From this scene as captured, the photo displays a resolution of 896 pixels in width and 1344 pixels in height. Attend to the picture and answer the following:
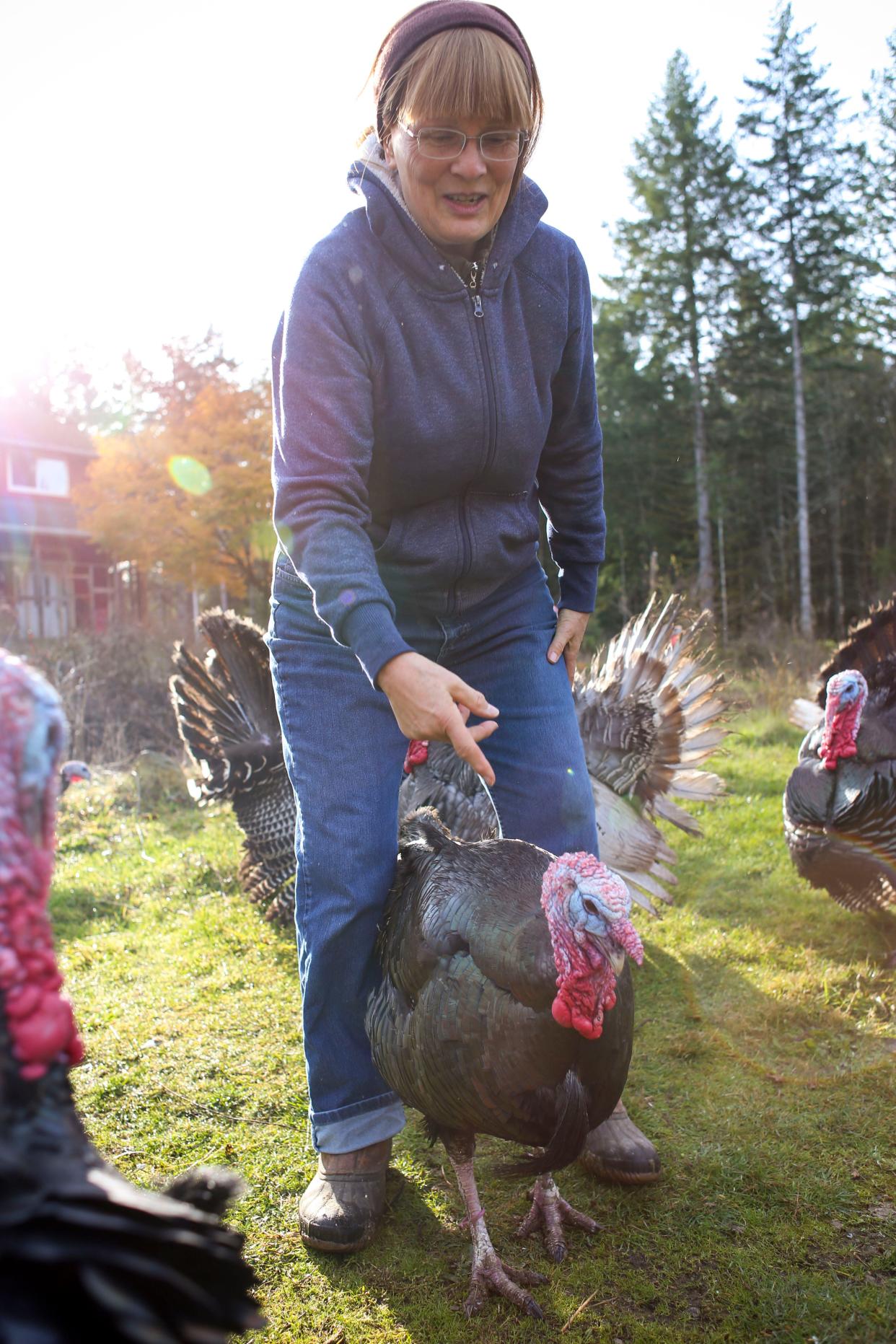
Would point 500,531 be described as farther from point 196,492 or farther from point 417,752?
point 196,492

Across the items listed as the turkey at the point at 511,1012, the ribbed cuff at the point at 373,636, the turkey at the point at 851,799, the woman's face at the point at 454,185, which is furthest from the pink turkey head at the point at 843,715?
the ribbed cuff at the point at 373,636

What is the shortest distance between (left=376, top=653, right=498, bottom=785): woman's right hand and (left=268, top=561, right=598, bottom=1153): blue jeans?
404mm

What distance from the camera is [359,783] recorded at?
2.33 meters

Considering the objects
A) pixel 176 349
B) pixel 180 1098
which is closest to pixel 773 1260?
pixel 180 1098

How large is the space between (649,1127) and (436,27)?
9.44ft

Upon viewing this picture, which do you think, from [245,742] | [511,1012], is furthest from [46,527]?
[511,1012]

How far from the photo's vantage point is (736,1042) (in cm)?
333

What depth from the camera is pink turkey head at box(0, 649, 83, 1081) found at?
3.47ft

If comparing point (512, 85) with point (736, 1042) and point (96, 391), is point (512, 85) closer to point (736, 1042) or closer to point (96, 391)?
point (736, 1042)

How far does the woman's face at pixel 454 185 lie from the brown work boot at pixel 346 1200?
2.25 meters

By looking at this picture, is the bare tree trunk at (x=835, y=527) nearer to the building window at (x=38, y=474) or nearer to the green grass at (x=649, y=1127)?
the green grass at (x=649, y=1127)

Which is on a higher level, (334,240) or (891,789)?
(334,240)

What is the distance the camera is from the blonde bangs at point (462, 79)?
201cm

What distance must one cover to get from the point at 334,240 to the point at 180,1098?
256 centimetres
